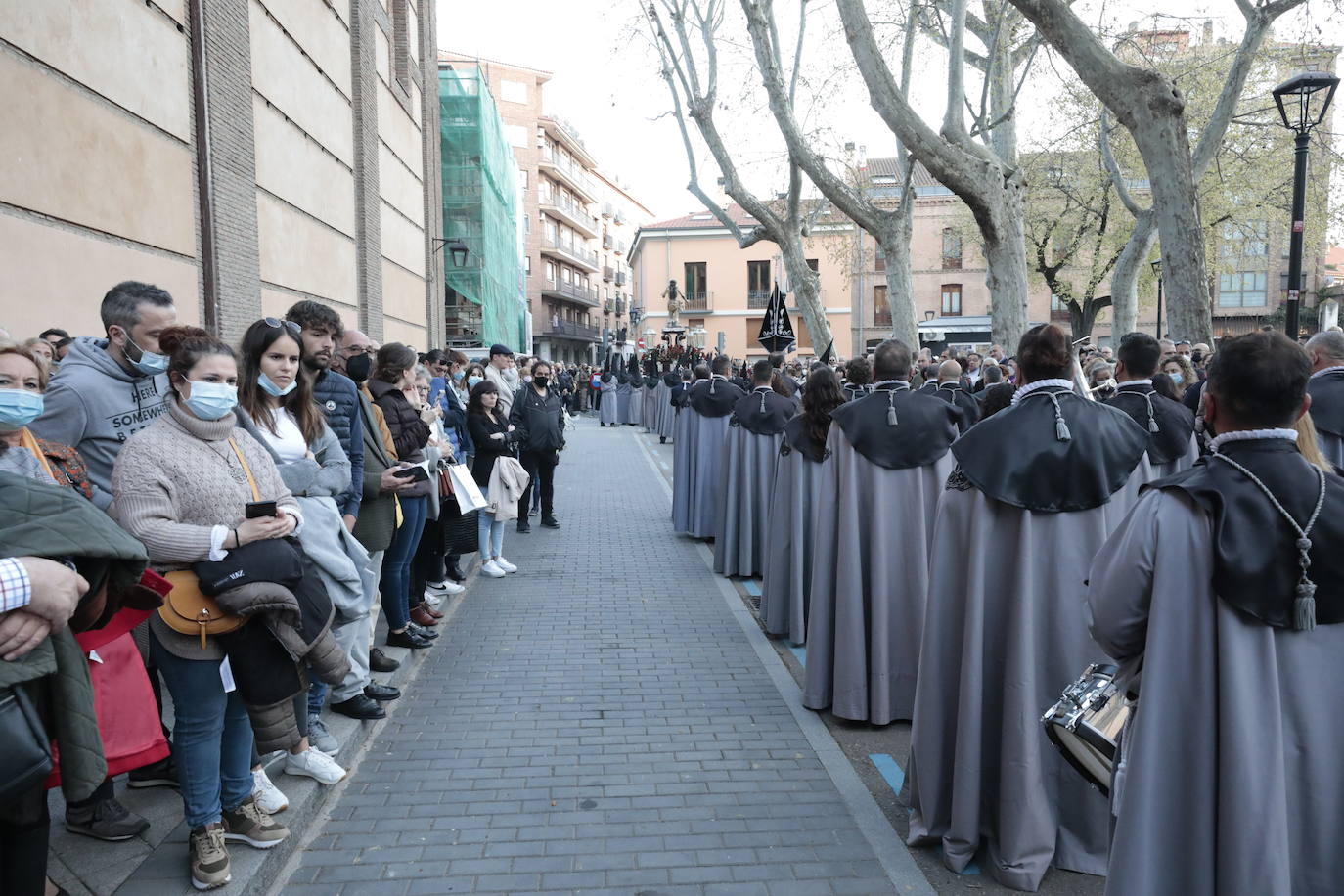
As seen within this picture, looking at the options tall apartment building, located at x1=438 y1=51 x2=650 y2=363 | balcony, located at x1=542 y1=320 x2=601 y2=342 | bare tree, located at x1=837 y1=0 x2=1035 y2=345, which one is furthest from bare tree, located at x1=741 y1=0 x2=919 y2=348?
balcony, located at x1=542 y1=320 x2=601 y2=342

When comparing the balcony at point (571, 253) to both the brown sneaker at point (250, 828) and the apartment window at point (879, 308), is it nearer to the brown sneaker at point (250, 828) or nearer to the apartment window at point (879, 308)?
the apartment window at point (879, 308)

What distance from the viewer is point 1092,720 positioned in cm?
273

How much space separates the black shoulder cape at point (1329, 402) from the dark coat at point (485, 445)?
6488 millimetres

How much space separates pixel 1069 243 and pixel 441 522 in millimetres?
33408

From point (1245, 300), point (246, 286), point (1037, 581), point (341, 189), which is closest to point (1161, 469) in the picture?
point (1037, 581)

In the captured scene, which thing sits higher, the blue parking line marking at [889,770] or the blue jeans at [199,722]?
the blue jeans at [199,722]

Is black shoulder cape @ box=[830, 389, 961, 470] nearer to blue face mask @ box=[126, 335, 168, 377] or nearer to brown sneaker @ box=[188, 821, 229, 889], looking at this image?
blue face mask @ box=[126, 335, 168, 377]

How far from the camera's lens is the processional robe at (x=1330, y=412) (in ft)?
17.9

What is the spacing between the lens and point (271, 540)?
3439mm

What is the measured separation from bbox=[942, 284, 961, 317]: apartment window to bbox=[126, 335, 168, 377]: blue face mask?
2092 inches

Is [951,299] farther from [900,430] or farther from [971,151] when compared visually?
[900,430]

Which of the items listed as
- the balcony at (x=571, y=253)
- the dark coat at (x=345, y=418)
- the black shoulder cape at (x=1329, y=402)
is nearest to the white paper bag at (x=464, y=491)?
the dark coat at (x=345, y=418)

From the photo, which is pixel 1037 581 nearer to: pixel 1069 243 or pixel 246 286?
pixel 246 286

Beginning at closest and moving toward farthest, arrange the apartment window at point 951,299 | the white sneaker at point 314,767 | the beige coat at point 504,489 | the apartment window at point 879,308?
the white sneaker at point 314,767 < the beige coat at point 504,489 < the apartment window at point 951,299 < the apartment window at point 879,308
